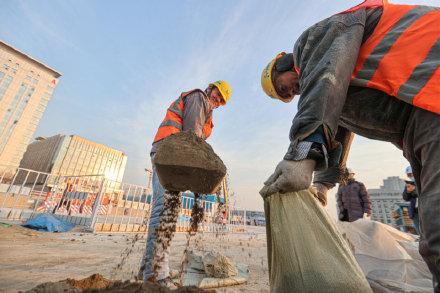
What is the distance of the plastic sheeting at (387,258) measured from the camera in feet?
5.56

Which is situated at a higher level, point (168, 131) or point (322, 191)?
point (168, 131)

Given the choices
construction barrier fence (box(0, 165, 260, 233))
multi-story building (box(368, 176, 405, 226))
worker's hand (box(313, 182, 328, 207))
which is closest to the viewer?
worker's hand (box(313, 182, 328, 207))


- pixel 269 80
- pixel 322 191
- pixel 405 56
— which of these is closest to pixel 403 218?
pixel 322 191

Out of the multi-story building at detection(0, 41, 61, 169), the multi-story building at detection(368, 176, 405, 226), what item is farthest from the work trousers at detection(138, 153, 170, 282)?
the multi-story building at detection(0, 41, 61, 169)

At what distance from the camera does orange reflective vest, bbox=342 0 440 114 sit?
2.86ft

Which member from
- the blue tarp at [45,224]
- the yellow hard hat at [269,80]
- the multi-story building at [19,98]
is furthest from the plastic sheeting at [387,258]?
the multi-story building at [19,98]

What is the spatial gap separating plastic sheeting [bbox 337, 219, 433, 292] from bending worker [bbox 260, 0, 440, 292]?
A: 30.3 inches

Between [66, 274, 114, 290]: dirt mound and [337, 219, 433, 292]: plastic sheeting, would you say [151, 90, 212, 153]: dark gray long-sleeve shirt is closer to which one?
[66, 274, 114, 290]: dirt mound

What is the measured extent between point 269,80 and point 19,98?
78.7 feet

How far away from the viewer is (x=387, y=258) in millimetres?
1936

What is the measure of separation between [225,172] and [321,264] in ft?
2.82

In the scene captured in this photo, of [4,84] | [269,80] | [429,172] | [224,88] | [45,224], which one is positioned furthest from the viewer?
[4,84]

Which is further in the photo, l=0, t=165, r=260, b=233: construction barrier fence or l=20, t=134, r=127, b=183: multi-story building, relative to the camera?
l=20, t=134, r=127, b=183: multi-story building

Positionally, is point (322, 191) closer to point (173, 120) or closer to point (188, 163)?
point (188, 163)
